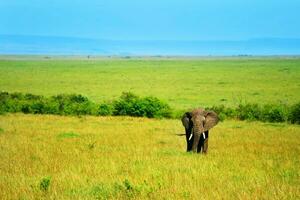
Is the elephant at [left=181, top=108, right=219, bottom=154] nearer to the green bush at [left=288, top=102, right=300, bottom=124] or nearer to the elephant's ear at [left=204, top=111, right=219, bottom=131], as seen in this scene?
the elephant's ear at [left=204, top=111, right=219, bottom=131]

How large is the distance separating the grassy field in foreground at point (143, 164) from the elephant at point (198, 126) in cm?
42

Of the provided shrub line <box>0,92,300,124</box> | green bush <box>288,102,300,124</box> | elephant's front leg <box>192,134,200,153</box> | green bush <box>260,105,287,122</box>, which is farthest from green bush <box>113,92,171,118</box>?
elephant's front leg <box>192,134,200,153</box>

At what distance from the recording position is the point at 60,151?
58.2ft

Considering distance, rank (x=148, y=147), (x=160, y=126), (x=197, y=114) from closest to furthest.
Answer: (x=197, y=114)
(x=148, y=147)
(x=160, y=126)

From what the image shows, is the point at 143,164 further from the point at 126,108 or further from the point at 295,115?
the point at 126,108

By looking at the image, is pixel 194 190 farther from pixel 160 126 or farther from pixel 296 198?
pixel 160 126

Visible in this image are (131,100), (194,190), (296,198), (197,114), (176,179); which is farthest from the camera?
(131,100)

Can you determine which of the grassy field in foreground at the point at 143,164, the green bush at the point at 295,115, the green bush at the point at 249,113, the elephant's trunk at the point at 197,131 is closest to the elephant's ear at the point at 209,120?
the elephant's trunk at the point at 197,131

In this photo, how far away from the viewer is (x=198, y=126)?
17625 millimetres

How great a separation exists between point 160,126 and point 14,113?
1162cm

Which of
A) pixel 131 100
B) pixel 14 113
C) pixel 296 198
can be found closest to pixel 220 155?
pixel 296 198

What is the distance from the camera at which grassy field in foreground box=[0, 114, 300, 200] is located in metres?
10.6

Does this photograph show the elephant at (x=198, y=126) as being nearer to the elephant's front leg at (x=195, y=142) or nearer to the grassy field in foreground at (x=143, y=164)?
the elephant's front leg at (x=195, y=142)

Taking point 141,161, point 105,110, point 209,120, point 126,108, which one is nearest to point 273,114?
point 126,108
